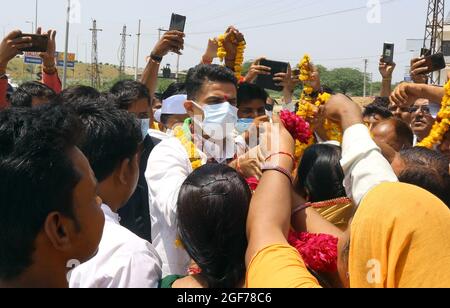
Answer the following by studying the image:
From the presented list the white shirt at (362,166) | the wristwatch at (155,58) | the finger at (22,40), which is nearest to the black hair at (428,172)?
the white shirt at (362,166)

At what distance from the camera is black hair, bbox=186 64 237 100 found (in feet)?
11.5

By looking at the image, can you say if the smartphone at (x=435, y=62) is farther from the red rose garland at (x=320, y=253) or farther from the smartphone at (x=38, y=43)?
the smartphone at (x=38, y=43)

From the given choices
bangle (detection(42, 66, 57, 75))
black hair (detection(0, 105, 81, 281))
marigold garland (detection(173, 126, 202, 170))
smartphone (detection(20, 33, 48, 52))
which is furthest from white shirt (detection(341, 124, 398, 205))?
bangle (detection(42, 66, 57, 75))

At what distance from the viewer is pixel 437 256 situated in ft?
4.45

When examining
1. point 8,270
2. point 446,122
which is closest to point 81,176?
point 8,270

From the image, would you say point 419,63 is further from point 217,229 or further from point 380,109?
point 217,229

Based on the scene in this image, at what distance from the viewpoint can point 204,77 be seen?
11.6ft

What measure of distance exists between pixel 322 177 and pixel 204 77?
1.41 metres

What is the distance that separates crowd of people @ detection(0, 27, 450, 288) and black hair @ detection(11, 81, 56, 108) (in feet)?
5.27

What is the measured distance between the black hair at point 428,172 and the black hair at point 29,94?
2.86m

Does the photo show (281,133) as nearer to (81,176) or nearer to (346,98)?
(346,98)

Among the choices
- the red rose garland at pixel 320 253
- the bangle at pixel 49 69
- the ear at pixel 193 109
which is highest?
the bangle at pixel 49 69

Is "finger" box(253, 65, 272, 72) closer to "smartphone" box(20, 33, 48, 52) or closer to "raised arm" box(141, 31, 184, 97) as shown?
"raised arm" box(141, 31, 184, 97)

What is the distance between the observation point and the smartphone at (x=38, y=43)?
165 inches
